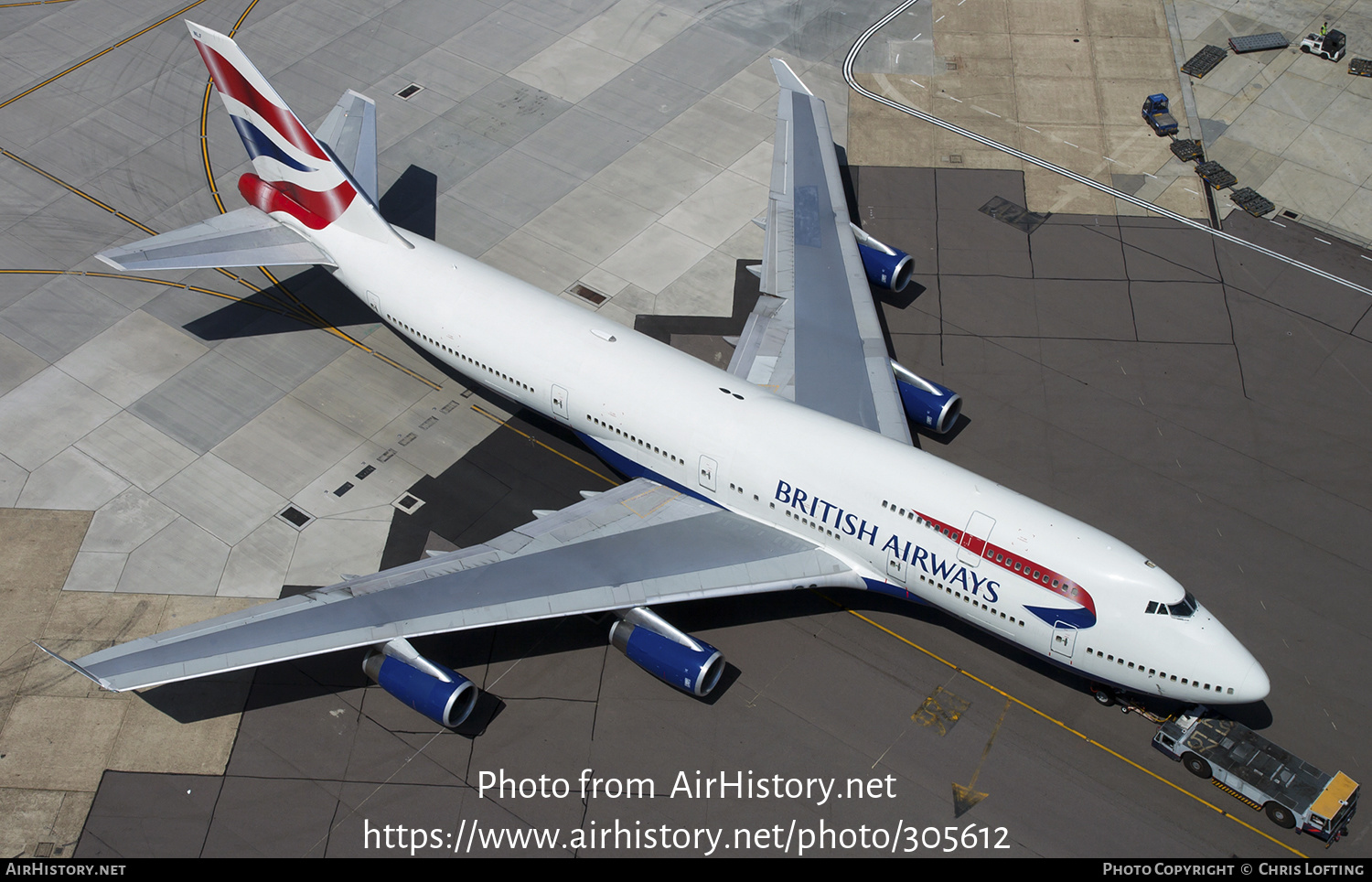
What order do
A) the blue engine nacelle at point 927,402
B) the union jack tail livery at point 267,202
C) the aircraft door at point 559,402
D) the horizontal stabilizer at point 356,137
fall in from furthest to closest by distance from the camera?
the horizontal stabilizer at point 356,137 → the union jack tail livery at point 267,202 → the blue engine nacelle at point 927,402 → the aircraft door at point 559,402

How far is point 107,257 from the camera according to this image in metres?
35.1

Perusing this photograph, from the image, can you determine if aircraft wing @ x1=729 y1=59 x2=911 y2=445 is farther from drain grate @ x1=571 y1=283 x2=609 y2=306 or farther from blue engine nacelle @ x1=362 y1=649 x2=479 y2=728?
blue engine nacelle @ x1=362 y1=649 x2=479 y2=728

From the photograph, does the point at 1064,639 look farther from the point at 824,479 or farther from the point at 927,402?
the point at 927,402

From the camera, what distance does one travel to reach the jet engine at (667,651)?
91.4 ft

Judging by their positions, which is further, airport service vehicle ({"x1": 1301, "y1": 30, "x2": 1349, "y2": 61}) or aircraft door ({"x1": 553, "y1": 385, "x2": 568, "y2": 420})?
airport service vehicle ({"x1": 1301, "y1": 30, "x2": 1349, "y2": 61})

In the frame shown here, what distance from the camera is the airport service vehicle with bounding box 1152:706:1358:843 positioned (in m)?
26.1

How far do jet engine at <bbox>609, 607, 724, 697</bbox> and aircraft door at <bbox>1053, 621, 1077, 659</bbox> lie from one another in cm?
835

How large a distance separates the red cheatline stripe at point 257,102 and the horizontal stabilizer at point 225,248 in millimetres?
3500

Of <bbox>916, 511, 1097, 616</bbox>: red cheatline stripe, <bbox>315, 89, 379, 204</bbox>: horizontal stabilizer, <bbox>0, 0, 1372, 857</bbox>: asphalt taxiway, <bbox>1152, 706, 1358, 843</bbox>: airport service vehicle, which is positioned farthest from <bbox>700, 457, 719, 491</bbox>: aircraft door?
<bbox>315, 89, 379, 204</bbox>: horizontal stabilizer

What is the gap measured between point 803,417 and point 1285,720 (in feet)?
48.8

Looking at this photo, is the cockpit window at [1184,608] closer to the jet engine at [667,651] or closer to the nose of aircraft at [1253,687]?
the nose of aircraft at [1253,687]

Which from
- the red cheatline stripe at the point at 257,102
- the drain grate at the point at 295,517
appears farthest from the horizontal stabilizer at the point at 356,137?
the drain grate at the point at 295,517

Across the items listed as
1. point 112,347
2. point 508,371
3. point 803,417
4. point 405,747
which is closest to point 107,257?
point 112,347

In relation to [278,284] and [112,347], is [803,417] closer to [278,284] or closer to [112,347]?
[278,284]
